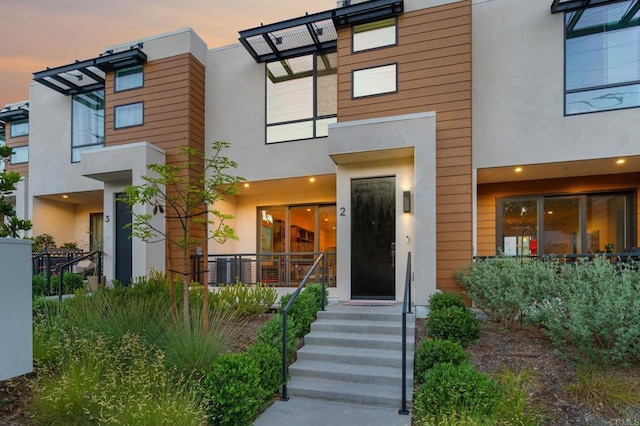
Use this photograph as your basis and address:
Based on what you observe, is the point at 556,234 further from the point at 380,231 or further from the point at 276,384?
the point at 276,384

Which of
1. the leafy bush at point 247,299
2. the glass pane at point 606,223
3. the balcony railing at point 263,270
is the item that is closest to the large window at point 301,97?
the balcony railing at point 263,270

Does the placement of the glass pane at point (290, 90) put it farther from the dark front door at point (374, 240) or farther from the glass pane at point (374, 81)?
the dark front door at point (374, 240)

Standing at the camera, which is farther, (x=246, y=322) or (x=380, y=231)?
(x=380, y=231)

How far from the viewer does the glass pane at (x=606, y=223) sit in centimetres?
831

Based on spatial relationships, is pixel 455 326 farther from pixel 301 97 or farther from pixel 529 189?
pixel 301 97

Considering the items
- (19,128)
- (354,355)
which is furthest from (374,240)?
(19,128)

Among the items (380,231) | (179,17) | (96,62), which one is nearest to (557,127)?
(380,231)

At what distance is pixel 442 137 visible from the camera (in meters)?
7.40

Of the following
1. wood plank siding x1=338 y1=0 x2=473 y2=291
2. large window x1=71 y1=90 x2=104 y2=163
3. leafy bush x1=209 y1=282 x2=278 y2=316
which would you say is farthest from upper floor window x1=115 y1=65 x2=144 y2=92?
leafy bush x1=209 y1=282 x2=278 y2=316

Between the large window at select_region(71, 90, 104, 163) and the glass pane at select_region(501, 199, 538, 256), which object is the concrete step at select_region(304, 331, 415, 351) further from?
the large window at select_region(71, 90, 104, 163)

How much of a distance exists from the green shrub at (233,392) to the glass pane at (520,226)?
735 cm

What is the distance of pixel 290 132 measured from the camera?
361 inches

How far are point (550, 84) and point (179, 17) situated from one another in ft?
30.7

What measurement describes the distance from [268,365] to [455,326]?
263 centimetres
